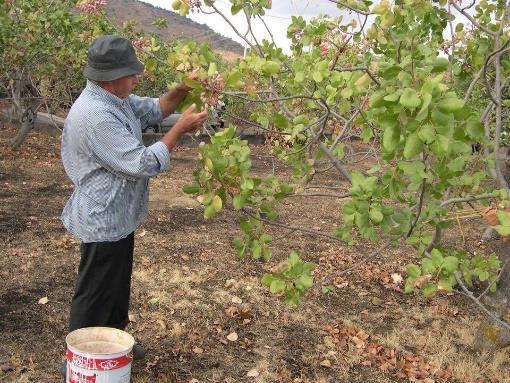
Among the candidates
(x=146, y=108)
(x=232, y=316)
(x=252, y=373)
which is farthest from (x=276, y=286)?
(x=232, y=316)

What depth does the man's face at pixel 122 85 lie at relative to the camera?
9.89 feet

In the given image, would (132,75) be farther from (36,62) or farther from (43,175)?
(36,62)

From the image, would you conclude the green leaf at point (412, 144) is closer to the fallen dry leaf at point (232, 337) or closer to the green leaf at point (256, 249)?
the green leaf at point (256, 249)

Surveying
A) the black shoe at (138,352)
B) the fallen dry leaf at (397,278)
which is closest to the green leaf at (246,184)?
the black shoe at (138,352)

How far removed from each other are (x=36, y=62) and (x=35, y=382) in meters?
8.44

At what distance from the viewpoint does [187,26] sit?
6850 centimetres

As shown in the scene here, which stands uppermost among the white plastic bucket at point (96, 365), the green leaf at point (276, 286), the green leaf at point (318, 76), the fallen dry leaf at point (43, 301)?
the green leaf at point (318, 76)

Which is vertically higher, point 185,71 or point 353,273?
point 185,71

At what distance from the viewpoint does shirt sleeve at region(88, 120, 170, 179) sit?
2850 millimetres

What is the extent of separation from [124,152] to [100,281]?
0.86 m

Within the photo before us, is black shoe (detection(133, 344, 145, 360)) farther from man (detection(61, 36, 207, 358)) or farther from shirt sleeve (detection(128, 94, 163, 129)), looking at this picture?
shirt sleeve (detection(128, 94, 163, 129))

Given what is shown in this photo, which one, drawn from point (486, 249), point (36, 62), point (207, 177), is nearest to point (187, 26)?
point (36, 62)

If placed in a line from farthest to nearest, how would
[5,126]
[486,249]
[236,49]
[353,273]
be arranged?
[236,49] < [5,126] < [486,249] < [353,273]

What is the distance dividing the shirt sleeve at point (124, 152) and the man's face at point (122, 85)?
0.24 meters
